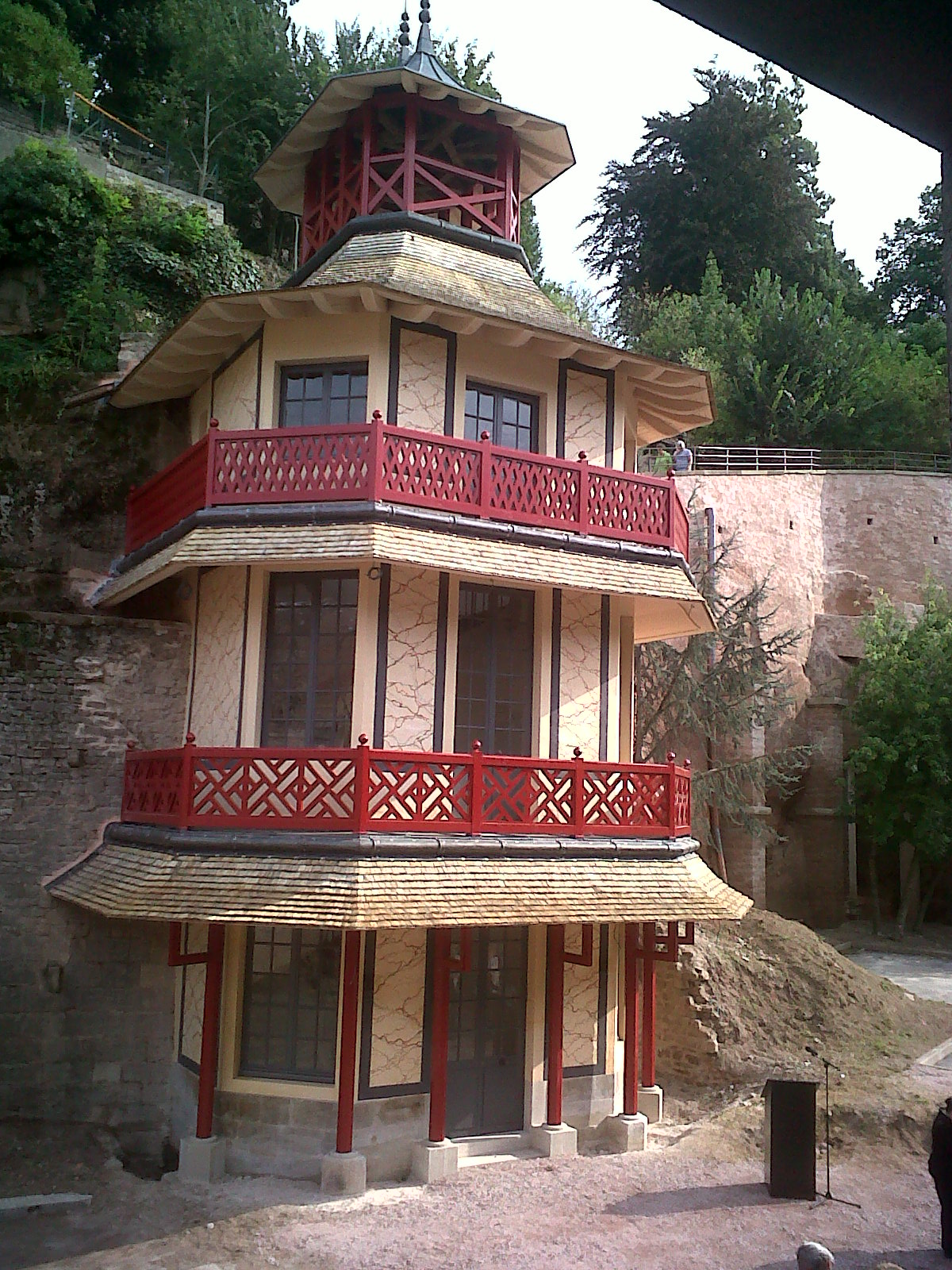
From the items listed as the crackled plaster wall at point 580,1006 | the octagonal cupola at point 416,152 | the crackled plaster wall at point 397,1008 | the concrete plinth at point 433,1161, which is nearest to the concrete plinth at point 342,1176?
the concrete plinth at point 433,1161

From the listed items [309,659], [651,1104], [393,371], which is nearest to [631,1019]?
[651,1104]

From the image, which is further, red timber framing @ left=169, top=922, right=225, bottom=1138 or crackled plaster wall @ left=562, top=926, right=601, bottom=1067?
crackled plaster wall @ left=562, top=926, right=601, bottom=1067

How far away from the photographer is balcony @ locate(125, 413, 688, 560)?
12.8m

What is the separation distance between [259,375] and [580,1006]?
973 centimetres

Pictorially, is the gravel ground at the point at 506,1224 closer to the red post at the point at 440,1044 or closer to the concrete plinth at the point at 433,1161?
the concrete plinth at the point at 433,1161

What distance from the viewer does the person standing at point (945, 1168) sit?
10.7m

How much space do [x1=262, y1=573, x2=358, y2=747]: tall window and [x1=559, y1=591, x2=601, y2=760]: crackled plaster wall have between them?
304 cm

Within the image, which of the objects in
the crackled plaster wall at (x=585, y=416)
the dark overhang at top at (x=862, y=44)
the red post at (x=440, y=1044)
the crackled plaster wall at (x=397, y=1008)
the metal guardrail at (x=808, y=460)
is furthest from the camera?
the metal guardrail at (x=808, y=460)

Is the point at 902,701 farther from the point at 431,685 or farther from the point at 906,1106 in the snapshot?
the point at 431,685

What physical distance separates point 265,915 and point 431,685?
12.5 ft

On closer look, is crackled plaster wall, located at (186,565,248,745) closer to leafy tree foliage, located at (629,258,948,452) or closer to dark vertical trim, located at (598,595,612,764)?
dark vertical trim, located at (598,595,612,764)

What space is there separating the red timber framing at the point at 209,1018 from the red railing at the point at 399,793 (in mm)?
1551

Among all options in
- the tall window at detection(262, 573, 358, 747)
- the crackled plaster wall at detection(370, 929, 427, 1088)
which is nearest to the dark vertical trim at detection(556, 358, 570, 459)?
the tall window at detection(262, 573, 358, 747)

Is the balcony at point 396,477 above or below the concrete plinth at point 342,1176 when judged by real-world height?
above
